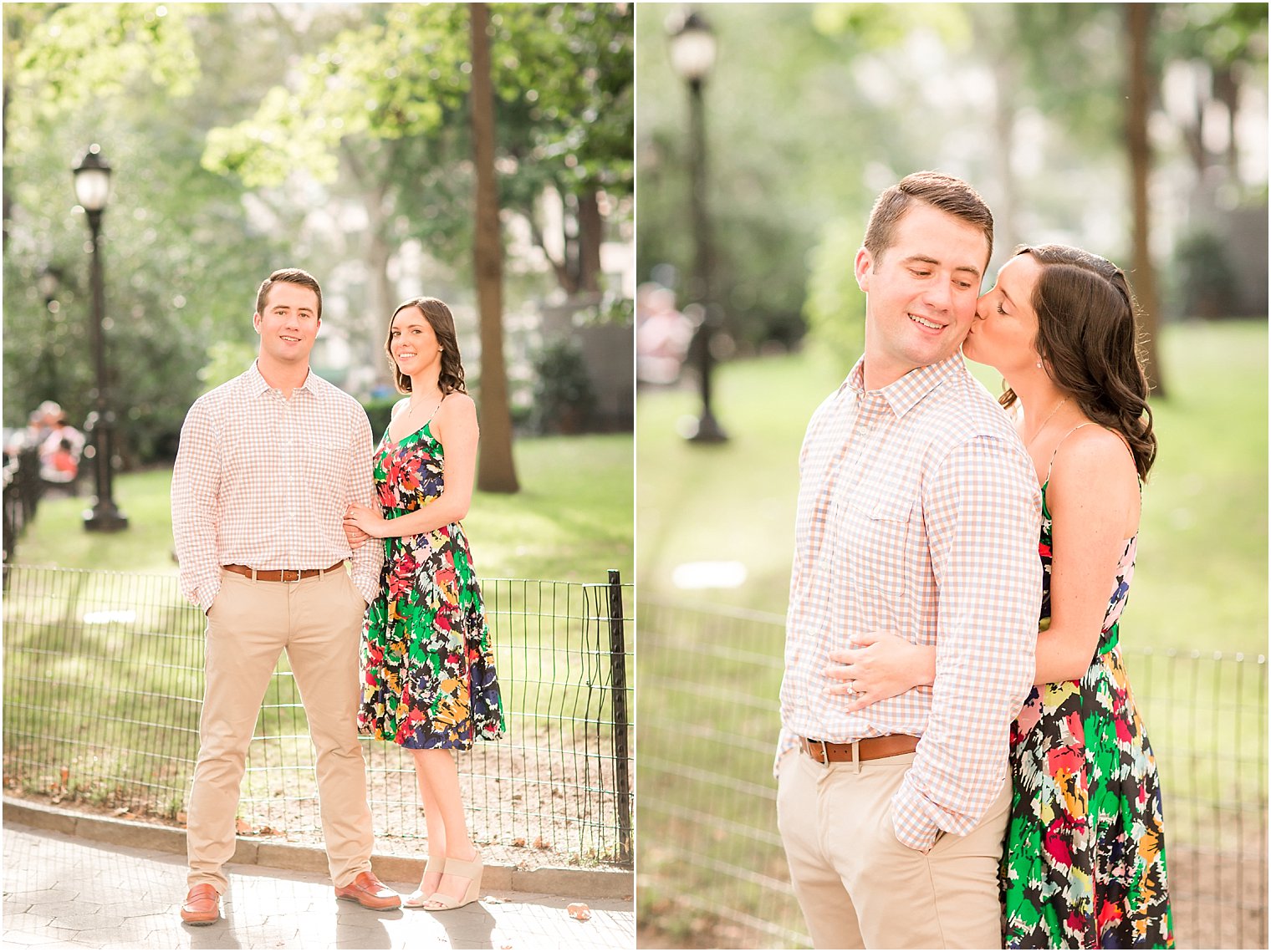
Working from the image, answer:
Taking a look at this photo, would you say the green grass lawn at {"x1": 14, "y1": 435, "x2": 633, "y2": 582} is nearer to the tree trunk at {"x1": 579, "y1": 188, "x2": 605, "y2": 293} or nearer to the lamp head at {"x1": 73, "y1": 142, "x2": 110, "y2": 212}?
the lamp head at {"x1": 73, "y1": 142, "x2": 110, "y2": 212}

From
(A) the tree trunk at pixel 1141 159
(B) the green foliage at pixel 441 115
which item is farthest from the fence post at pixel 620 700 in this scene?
(A) the tree trunk at pixel 1141 159

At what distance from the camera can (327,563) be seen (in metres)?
3.00

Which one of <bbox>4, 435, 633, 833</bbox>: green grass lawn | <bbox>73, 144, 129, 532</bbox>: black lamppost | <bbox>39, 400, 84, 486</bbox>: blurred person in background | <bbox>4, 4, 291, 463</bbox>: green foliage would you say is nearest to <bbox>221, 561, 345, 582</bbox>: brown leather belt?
<bbox>4, 435, 633, 833</bbox>: green grass lawn

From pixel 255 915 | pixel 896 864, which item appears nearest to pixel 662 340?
pixel 255 915

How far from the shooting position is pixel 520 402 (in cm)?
520

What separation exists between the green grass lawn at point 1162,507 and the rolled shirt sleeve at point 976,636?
4245 mm

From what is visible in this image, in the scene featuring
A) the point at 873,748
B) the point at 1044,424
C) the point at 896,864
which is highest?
→ the point at 1044,424

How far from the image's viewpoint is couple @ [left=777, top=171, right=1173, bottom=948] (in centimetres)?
188

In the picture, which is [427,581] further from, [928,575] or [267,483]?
[928,575]

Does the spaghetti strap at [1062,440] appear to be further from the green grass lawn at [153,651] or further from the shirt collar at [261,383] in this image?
the shirt collar at [261,383]

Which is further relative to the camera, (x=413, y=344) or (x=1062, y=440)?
(x=413, y=344)

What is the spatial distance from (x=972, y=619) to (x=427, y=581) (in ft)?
5.28

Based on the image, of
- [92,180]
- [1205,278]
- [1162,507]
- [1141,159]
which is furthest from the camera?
[1205,278]

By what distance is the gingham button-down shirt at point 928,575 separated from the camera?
73.0 inches
